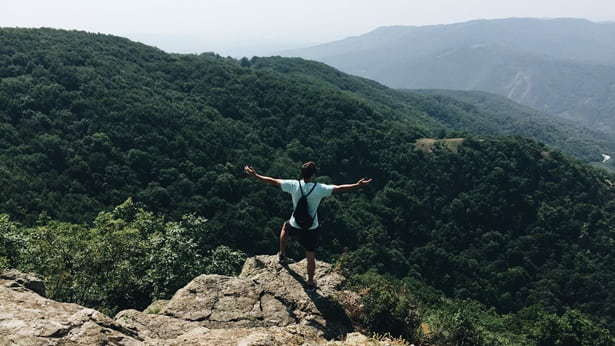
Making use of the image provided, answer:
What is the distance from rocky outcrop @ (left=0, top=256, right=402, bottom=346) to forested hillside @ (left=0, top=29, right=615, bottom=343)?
32445 mm

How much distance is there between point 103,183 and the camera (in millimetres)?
61812

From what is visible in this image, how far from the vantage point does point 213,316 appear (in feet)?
30.7

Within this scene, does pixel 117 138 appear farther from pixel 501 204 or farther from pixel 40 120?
pixel 501 204

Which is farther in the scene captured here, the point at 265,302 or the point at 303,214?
the point at 265,302

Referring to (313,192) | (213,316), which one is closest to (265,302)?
(213,316)

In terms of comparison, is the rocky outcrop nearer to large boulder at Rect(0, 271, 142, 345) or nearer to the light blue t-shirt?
large boulder at Rect(0, 271, 142, 345)

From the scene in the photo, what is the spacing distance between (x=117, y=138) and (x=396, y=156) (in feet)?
192

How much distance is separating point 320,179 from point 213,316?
7865 centimetres

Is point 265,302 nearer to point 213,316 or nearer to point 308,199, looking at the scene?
point 213,316

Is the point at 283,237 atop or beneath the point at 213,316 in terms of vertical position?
atop

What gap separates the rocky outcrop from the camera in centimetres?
708

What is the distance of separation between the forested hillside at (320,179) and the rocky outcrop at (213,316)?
32.4m

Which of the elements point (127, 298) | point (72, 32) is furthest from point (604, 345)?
point (72, 32)

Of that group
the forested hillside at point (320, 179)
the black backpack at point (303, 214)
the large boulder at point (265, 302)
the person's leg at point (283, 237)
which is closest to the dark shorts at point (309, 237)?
the black backpack at point (303, 214)
